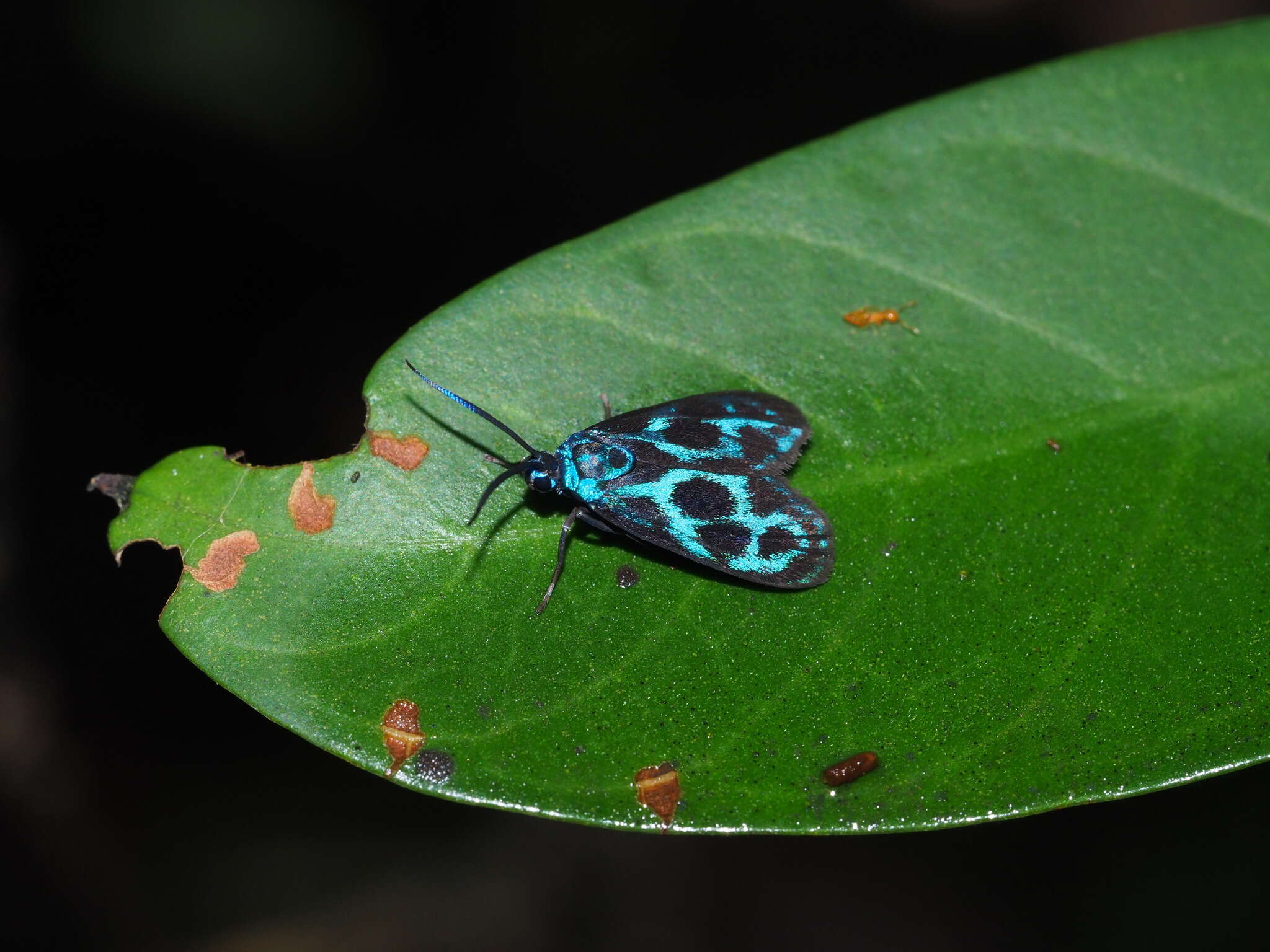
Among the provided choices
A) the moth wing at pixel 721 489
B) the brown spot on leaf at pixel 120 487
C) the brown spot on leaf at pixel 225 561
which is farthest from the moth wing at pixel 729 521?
the brown spot on leaf at pixel 120 487

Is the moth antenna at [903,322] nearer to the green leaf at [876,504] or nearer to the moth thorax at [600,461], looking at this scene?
the green leaf at [876,504]

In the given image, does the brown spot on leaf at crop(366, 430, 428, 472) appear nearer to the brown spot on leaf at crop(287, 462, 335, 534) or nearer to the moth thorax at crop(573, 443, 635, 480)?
the brown spot on leaf at crop(287, 462, 335, 534)

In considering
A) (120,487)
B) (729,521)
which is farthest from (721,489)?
(120,487)

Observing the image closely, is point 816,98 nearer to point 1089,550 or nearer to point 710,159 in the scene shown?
point 710,159

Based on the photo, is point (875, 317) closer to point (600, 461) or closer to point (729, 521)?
point (729, 521)

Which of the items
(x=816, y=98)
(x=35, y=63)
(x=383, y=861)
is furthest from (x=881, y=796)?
(x=35, y=63)

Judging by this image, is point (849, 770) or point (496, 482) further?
point (496, 482)
